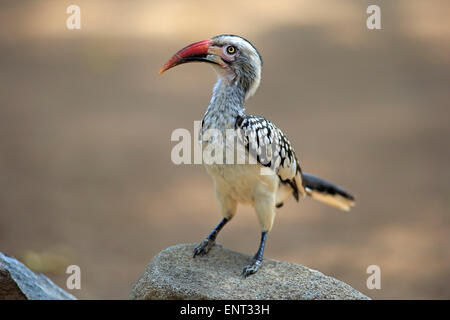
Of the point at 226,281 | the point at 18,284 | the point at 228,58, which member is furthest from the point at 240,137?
the point at 18,284

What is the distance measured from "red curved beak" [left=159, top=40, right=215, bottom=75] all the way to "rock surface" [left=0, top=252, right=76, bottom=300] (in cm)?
180

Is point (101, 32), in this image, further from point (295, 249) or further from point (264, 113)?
point (295, 249)

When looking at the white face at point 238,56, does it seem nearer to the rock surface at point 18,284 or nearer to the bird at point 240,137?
the bird at point 240,137

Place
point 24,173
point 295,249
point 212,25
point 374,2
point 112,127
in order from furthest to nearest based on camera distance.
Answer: point 374,2 → point 212,25 → point 112,127 → point 24,173 → point 295,249

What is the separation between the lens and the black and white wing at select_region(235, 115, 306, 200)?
422 cm

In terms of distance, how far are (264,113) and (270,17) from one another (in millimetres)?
3138

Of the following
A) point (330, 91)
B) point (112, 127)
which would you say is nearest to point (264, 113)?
point (330, 91)

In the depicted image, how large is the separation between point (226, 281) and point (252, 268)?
253 millimetres

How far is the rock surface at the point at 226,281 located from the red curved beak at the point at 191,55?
56.3 inches

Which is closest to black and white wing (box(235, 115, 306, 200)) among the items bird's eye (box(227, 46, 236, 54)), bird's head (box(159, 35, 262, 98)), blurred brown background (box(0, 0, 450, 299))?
bird's head (box(159, 35, 262, 98))

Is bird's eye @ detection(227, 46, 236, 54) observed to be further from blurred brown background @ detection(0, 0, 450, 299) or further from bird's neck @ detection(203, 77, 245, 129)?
blurred brown background @ detection(0, 0, 450, 299)

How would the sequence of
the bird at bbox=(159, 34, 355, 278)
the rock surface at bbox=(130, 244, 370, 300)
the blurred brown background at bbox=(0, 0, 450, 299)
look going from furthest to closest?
1. the blurred brown background at bbox=(0, 0, 450, 299)
2. the bird at bbox=(159, 34, 355, 278)
3. the rock surface at bbox=(130, 244, 370, 300)

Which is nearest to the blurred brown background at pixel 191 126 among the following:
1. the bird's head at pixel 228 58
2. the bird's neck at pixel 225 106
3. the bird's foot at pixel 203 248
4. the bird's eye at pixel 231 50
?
the bird's foot at pixel 203 248
